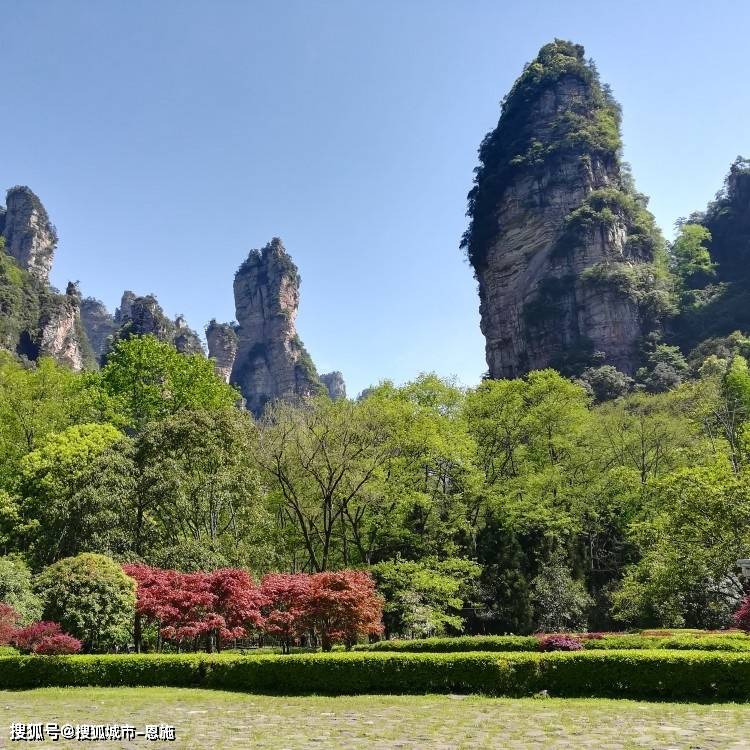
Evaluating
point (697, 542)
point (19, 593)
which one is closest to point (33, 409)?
point (19, 593)

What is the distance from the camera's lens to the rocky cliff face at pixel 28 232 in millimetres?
105062

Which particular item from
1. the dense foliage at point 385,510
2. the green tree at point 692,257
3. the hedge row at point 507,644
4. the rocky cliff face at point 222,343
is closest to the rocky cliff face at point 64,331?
the rocky cliff face at point 222,343

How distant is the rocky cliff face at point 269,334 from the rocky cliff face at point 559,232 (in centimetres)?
4696

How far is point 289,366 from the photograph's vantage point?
117375mm

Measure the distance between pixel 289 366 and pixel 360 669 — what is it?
104m

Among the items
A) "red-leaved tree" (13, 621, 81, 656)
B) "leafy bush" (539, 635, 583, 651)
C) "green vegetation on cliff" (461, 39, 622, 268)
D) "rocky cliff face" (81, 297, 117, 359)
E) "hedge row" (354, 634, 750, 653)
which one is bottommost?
"hedge row" (354, 634, 750, 653)

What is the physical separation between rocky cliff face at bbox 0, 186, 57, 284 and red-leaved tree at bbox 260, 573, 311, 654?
323ft

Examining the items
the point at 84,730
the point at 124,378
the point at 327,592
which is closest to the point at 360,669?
the point at 327,592

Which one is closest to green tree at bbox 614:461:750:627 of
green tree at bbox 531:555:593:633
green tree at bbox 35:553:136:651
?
green tree at bbox 531:555:593:633

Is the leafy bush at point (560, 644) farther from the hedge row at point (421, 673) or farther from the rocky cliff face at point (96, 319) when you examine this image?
the rocky cliff face at point (96, 319)

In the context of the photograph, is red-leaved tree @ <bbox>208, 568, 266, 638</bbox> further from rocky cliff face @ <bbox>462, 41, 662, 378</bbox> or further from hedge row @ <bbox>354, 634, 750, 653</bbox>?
rocky cliff face @ <bbox>462, 41, 662, 378</bbox>

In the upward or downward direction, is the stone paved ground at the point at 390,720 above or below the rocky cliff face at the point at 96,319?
below

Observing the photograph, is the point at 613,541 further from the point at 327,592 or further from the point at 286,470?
the point at 327,592

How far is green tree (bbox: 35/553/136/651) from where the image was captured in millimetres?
18094
